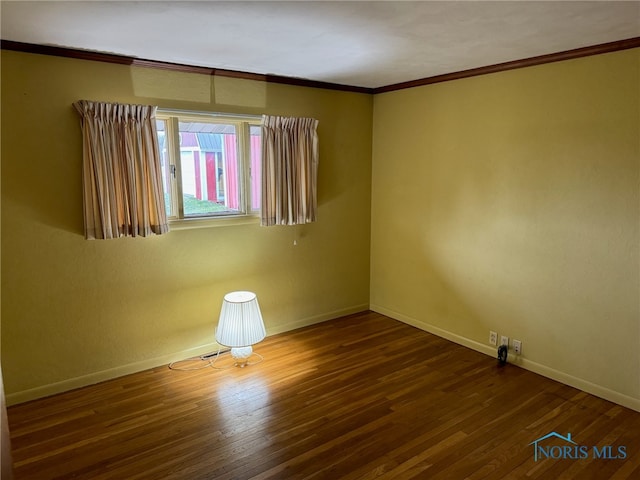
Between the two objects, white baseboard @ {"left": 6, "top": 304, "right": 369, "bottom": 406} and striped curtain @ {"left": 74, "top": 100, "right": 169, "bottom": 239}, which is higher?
striped curtain @ {"left": 74, "top": 100, "right": 169, "bottom": 239}

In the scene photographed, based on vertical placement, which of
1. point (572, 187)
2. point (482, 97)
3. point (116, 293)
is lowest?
point (116, 293)

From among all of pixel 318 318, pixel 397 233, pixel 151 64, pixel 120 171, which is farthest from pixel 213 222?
pixel 397 233

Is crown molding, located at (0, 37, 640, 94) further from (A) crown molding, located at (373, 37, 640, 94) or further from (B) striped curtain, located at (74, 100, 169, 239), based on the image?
(B) striped curtain, located at (74, 100, 169, 239)

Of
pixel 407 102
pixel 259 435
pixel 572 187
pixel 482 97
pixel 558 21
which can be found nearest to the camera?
pixel 558 21

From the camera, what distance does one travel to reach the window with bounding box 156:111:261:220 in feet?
11.3

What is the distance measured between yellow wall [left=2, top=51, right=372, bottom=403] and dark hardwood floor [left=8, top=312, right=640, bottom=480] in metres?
0.29

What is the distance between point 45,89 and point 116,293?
4.72 ft

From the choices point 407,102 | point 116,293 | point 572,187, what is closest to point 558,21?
point 572,187

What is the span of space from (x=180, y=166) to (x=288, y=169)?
90cm

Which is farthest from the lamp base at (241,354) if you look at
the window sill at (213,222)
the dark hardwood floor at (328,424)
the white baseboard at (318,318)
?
the window sill at (213,222)

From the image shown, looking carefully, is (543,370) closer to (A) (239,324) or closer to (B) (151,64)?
(A) (239,324)

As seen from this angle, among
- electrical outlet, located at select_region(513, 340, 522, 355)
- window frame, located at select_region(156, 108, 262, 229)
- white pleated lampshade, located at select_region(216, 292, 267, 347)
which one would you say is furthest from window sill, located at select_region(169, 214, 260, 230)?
electrical outlet, located at select_region(513, 340, 522, 355)

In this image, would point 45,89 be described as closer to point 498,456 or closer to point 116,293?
point 116,293

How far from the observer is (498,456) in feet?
7.96
